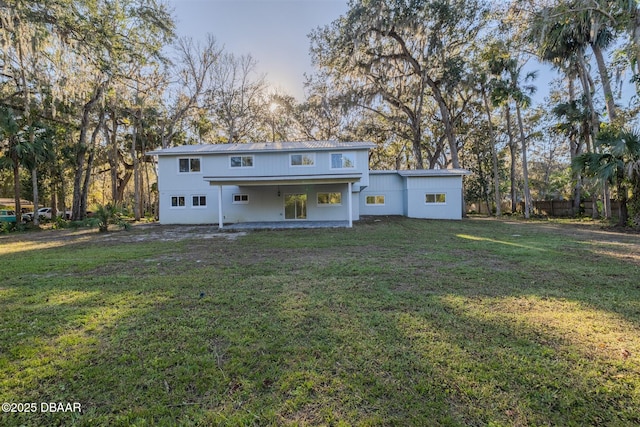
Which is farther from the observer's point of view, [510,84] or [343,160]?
[510,84]

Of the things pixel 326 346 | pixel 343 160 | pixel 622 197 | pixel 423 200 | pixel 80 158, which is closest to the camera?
pixel 326 346

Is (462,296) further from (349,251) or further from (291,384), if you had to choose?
(349,251)

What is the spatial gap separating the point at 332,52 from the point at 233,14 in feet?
23.2

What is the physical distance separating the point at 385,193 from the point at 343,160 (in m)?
5.42

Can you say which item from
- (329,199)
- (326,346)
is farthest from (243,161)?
(326,346)

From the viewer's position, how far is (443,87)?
2145 centimetres

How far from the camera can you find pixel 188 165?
1744 centimetres

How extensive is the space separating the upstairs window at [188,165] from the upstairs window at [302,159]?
5571 mm

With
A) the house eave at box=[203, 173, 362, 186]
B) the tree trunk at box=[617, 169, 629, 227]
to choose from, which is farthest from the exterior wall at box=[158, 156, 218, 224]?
the tree trunk at box=[617, 169, 629, 227]

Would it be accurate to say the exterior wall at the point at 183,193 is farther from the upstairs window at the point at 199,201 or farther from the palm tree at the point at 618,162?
the palm tree at the point at 618,162

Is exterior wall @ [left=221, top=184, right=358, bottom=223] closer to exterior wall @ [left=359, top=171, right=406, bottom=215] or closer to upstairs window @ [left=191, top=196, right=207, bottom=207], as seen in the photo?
upstairs window @ [left=191, top=196, right=207, bottom=207]

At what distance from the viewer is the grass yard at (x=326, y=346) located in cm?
218

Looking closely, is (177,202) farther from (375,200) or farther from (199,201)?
(375,200)

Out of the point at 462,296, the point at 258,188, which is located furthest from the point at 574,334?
the point at 258,188
